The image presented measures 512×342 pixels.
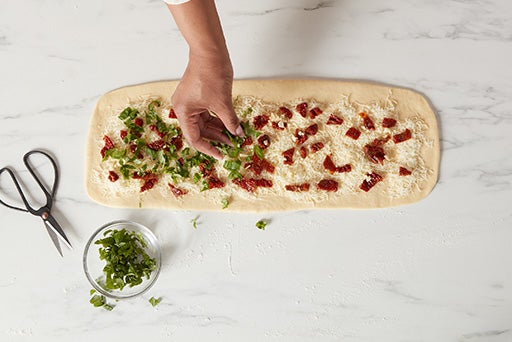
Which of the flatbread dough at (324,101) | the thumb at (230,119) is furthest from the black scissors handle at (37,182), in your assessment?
the thumb at (230,119)

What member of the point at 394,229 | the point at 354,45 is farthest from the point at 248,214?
the point at 354,45

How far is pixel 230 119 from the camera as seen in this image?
1989 mm

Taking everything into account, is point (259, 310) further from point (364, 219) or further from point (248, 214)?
point (364, 219)

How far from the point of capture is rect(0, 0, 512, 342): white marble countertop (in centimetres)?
231

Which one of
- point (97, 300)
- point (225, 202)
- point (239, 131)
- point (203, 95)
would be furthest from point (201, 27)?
point (97, 300)

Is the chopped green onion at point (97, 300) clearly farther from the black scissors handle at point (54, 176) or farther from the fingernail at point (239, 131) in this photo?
the fingernail at point (239, 131)

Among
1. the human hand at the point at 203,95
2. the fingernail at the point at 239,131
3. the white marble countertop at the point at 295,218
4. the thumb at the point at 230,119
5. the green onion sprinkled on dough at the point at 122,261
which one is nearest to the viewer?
the human hand at the point at 203,95

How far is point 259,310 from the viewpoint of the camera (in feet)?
7.64

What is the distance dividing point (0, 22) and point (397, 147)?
6.29 feet

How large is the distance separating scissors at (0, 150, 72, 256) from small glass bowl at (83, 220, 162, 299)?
5.4 inches

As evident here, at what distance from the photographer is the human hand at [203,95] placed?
1.84 meters

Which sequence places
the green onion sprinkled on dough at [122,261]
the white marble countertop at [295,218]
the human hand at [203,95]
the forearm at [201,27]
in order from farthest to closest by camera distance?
the white marble countertop at [295,218] < the green onion sprinkled on dough at [122,261] < the human hand at [203,95] < the forearm at [201,27]

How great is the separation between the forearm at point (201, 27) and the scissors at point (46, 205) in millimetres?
1001

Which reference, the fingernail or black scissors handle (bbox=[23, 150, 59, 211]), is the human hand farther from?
black scissors handle (bbox=[23, 150, 59, 211])
